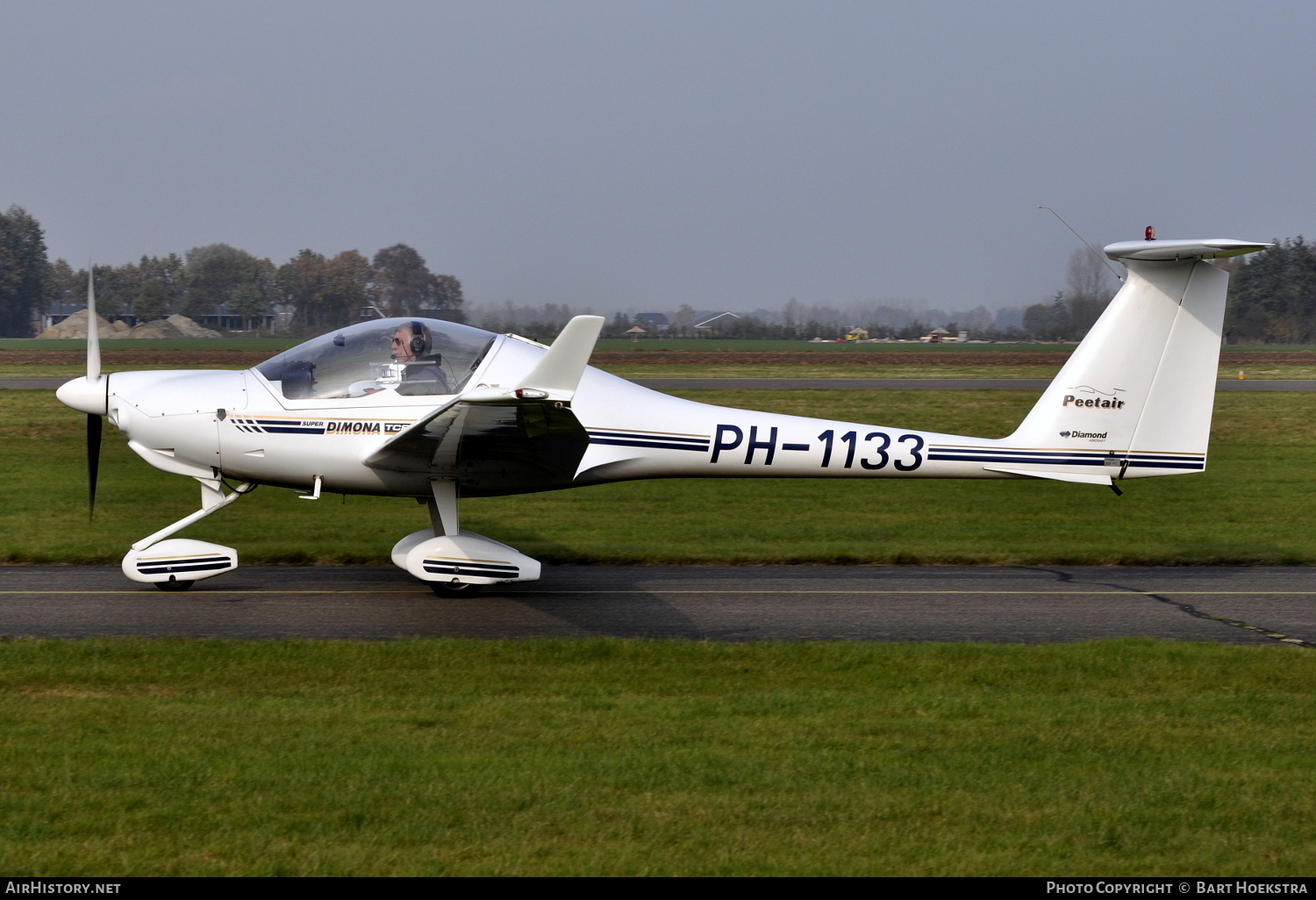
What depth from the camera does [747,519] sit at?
1405 cm

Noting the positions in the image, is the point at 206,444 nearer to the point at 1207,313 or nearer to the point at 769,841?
the point at 769,841

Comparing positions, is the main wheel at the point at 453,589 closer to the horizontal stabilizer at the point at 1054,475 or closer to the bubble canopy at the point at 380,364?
the bubble canopy at the point at 380,364

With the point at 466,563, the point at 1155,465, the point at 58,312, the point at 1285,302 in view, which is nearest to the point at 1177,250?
the point at 1155,465

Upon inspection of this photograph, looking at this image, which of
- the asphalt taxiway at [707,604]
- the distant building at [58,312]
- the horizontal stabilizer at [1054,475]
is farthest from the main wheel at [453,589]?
the distant building at [58,312]

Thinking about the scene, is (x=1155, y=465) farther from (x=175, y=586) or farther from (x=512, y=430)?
(x=175, y=586)

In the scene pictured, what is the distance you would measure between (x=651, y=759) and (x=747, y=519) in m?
8.82

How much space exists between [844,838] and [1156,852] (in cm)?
118

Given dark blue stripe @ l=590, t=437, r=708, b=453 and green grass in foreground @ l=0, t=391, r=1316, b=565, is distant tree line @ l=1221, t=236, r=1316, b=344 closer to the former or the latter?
green grass in foreground @ l=0, t=391, r=1316, b=565

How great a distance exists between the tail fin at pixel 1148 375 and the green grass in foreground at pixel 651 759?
288 centimetres

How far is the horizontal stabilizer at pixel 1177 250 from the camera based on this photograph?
30.3 feet

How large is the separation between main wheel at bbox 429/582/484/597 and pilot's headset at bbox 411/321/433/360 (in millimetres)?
1888

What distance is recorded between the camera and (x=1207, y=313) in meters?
9.91

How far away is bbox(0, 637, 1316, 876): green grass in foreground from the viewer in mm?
4289

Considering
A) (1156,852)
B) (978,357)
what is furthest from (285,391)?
(978,357)
